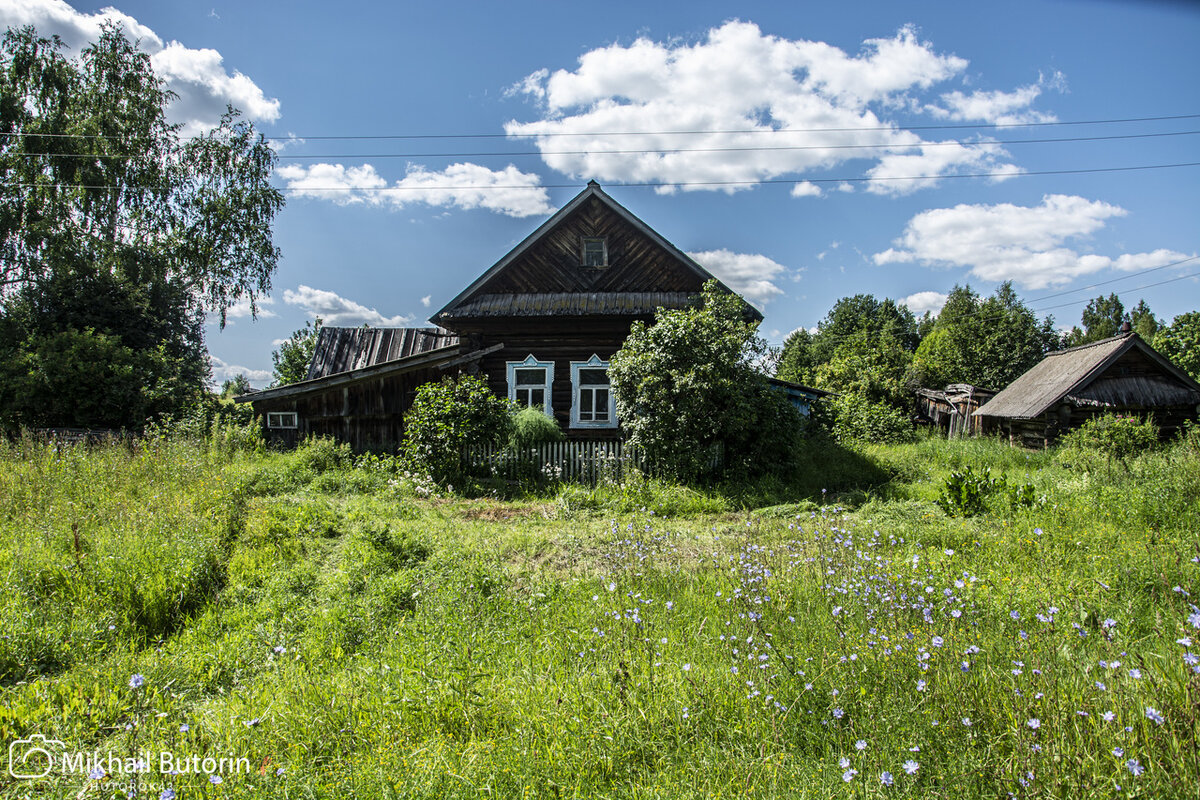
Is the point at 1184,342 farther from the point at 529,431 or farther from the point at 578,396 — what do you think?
the point at 529,431

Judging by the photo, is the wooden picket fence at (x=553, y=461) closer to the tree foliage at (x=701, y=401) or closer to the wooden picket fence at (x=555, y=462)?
the wooden picket fence at (x=555, y=462)

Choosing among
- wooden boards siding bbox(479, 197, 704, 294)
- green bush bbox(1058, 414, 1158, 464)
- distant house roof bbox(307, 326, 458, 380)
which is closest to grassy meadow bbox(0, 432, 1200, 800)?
green bush bbox(1058, 414, 1158, 464)

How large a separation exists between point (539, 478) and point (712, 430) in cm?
400

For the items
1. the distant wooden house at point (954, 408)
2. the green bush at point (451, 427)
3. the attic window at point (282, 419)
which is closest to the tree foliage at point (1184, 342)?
the distant wooden house at point (954, 408)

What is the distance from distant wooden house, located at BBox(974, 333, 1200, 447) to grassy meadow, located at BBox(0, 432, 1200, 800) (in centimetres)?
1113

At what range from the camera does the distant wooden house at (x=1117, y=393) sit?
659 inches

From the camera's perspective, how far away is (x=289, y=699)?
3223 millimetres

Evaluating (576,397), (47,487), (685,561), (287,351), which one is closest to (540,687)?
(685,561)

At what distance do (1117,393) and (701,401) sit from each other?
599 inches

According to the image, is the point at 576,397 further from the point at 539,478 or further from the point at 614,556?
the point at 614,556

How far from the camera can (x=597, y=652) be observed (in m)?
3.63

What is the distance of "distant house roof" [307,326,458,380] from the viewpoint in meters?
21.5

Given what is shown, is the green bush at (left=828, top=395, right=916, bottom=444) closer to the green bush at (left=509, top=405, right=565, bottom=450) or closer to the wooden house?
the wooden house

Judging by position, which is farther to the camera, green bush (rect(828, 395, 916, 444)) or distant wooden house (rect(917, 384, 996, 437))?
distant wooden house (rect(917, 384, 996, 437))
